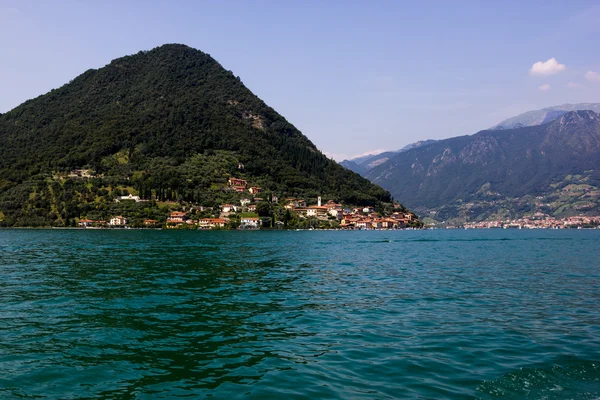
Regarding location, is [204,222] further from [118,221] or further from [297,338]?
[297,338]

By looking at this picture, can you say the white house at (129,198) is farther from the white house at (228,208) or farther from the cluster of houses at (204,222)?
the white house at (228,208)

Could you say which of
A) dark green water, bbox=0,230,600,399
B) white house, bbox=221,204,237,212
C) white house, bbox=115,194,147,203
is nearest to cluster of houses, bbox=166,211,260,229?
white house, bbox=221,204,237,212

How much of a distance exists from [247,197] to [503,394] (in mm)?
189895

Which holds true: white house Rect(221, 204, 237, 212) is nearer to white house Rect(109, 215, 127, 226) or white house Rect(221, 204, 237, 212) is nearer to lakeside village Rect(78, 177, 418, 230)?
lakeside village Rect(78, 177, 418, 230)

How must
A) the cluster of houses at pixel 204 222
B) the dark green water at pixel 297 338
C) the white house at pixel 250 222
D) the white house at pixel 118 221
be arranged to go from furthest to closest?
the white house at pixel 250 222, the cluster of houses at pixel 204 222, the white house at pixel 118 221, the dark green water at pixel 297 338

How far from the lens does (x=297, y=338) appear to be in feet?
51.7

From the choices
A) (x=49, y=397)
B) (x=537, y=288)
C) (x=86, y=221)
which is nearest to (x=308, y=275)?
(x=537, y=288)

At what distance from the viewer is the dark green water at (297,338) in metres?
11.2

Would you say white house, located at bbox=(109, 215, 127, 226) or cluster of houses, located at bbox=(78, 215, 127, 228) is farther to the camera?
white house, located at bbox=(109, 215, 127, 226)

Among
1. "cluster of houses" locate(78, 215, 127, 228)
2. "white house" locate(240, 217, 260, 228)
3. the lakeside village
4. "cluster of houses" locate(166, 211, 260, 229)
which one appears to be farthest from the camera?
"white house" locate(240, 217, 260, 228)

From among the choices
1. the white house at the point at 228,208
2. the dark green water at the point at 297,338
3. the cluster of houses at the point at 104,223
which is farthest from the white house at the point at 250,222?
the dark green water at the point at 297,338

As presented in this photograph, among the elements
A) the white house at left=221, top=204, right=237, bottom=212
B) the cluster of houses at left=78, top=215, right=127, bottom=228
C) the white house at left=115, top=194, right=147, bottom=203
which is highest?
the white house at left=115, top=194, right=147, bottom=203

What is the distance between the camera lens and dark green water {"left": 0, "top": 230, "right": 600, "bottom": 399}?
1124cm

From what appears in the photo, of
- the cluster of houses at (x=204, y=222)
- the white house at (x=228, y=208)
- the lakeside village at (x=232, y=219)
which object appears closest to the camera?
the lakeside village at (x=232, y=219)
